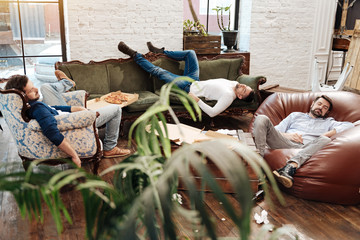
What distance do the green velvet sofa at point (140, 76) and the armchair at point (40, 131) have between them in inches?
55.0

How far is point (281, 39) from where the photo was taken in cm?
607

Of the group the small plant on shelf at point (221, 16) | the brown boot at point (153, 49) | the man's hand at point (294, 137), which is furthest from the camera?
the small plant on shelf at point (221, 16)

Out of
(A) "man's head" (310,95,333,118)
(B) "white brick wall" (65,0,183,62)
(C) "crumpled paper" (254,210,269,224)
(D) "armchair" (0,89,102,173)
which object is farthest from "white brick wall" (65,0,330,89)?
(C) "crumpled paper" (254,210,269,224)

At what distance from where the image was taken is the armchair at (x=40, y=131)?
8.76ft

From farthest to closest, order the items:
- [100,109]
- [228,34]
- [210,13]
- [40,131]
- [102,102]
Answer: [210,13], [228,34], [102,102], [100,109], [40,131]

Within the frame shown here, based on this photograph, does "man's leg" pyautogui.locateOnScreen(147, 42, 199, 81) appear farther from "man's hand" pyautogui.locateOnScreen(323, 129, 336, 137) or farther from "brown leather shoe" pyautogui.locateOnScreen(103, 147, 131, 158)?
"man's hand" pyautogui.locateOnScreen(323, 129, 336, 137)

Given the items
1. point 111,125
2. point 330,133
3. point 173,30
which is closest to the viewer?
point 330,133

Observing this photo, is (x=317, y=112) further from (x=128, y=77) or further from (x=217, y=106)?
(x=128, y=77)

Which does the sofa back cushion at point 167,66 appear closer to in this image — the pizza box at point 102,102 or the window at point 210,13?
the pizza box at point 102,102

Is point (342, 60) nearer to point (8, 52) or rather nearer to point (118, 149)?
point (118, 149)

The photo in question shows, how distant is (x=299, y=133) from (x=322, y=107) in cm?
33

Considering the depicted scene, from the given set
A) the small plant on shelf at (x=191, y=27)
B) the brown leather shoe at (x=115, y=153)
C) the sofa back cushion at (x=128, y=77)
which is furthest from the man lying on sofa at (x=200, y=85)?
the brown leather shoe at (x=115, y=153)

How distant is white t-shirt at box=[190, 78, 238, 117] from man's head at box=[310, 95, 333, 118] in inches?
41.3

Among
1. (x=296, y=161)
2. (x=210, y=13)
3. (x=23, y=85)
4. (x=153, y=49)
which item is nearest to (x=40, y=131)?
(x=23, y=85)
